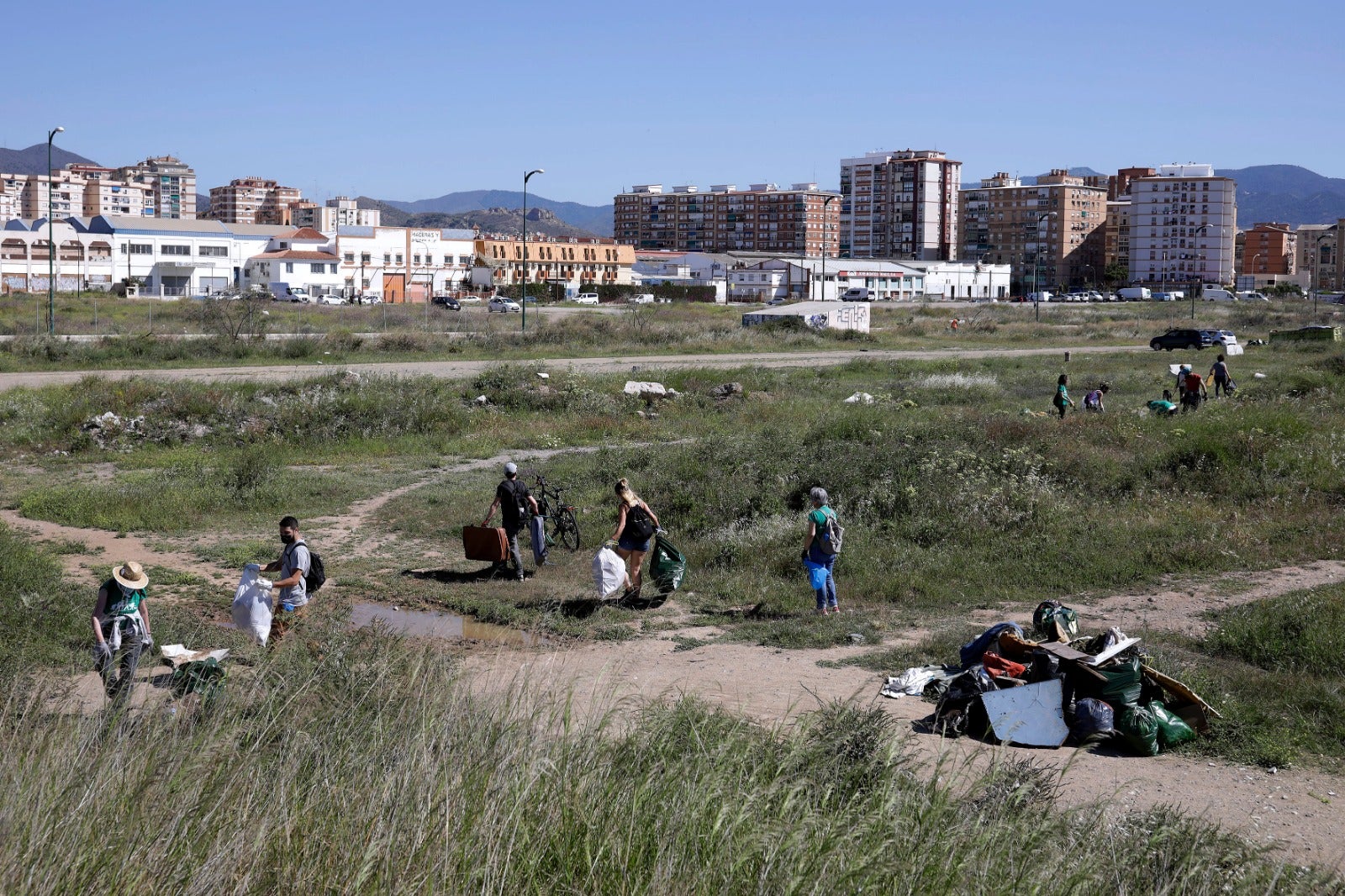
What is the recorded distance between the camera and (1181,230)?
153125 millimetres

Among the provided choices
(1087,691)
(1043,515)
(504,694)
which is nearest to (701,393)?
(1043,515)

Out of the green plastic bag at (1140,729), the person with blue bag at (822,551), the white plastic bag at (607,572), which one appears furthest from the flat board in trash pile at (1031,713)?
the white plastic bag at (607,572)

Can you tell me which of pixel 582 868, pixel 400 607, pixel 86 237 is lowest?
pixel 400 607

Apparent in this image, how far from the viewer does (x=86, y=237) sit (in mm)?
98312

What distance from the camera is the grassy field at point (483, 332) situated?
37.9 meters

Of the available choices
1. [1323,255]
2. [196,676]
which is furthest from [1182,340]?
[1323,255]

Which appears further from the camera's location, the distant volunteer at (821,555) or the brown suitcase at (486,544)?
the brown suitcase at (486,544)

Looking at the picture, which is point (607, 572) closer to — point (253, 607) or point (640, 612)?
point (640, 612)

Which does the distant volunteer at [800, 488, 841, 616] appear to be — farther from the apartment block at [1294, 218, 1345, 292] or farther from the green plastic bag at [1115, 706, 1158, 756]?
the apartment block at [1294, 218, 1345, 292]

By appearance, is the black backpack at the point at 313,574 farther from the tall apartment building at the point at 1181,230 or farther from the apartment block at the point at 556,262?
the tall apartment building at the point at 1181,230

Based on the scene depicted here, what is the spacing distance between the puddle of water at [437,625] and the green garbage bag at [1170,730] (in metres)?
5.27

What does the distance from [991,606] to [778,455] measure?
694 centimetres

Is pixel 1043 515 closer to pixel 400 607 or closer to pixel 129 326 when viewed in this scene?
pixel 400 607

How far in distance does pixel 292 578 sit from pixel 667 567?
14.0 ft
